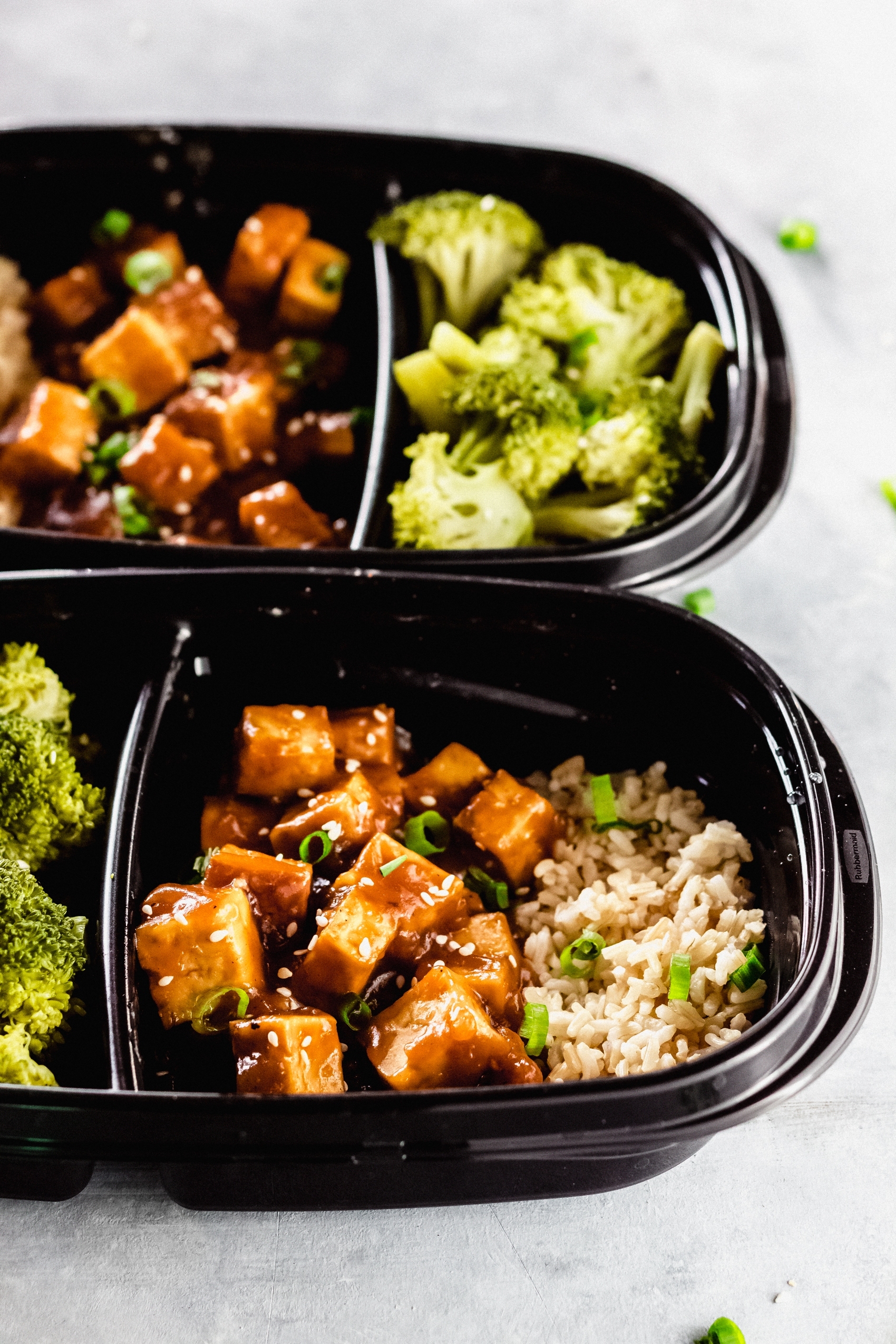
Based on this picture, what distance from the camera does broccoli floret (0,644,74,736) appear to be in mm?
2393

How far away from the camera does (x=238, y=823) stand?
2412mm

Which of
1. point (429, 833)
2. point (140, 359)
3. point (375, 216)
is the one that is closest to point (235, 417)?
point (140, 359)

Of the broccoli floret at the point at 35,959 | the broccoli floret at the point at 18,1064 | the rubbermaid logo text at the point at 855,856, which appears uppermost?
the rubbermaid logo text at the point at 855,856

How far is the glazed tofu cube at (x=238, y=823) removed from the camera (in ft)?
7.85

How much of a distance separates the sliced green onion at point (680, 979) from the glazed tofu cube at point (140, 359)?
2235 mm

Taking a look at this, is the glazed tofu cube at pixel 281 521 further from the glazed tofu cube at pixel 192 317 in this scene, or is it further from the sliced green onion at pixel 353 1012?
the sliced green onion at pixel 353 1012

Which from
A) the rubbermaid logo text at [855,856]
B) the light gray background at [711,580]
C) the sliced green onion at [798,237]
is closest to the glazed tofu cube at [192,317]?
the light gray background at [711,580]

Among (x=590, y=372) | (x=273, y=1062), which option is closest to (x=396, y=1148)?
(x=273, y=1062)

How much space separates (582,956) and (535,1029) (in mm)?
178

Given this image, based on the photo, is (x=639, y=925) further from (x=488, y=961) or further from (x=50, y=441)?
(x=50, y=441)

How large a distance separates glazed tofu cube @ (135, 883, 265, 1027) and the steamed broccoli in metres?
0.14

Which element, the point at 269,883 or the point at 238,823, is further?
the point at 238,823

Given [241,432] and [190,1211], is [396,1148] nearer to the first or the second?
[190,1211]

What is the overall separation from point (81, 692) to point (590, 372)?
1666 mm
